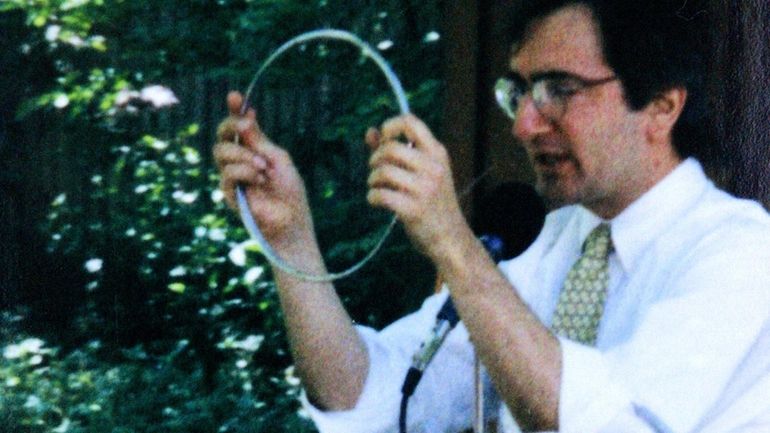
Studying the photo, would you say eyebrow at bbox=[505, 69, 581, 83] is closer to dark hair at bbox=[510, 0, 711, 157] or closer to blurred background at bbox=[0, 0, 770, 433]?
dark hair at bbox=[510, 0, 711, 157]

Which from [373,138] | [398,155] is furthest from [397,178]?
[373,138]

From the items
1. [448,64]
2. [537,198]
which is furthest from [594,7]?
[448,64]

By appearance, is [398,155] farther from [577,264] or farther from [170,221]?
[170,221]

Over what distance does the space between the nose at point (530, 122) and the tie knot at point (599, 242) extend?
0.22m

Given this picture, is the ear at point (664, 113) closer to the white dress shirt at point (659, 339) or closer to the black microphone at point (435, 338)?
the white dress shirt at point (659, 339)

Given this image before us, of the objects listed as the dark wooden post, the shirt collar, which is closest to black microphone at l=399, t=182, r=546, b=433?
the shirt collar

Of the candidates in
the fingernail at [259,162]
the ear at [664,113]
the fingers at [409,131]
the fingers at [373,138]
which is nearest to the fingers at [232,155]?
the fingernail at [259,162]

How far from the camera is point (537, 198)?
2.20 metres

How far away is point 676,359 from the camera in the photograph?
6.31ft

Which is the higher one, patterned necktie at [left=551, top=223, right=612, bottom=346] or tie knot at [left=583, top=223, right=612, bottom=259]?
tie knot at [left=583, top=223, right=612, bottom=259]

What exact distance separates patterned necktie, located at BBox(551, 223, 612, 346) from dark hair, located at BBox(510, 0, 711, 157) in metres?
0.22

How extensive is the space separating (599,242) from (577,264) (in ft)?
0.19

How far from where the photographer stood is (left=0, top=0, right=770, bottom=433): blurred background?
172 inches

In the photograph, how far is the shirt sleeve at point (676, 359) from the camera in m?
1.88
